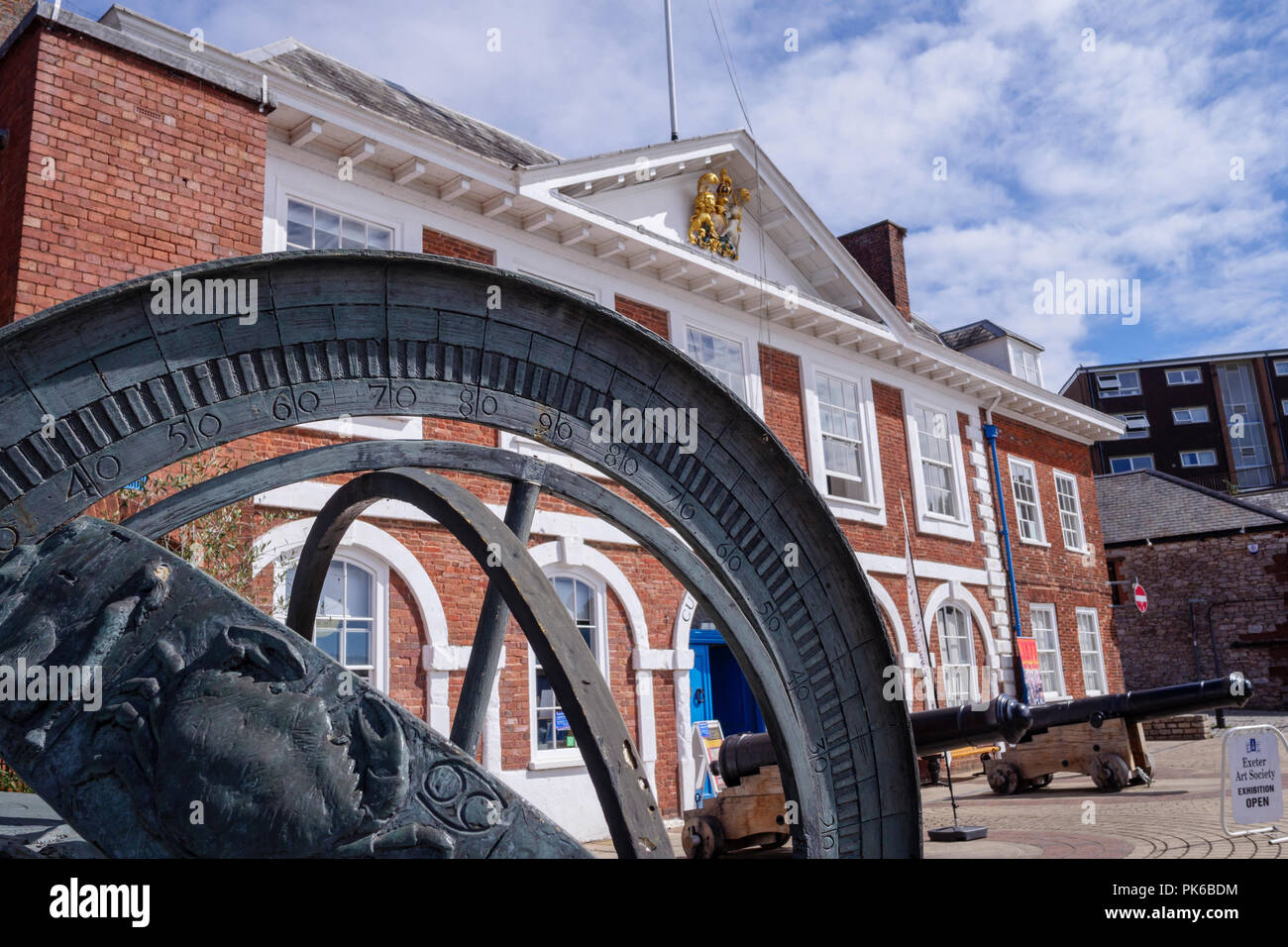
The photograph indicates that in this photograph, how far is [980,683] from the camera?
1714cm

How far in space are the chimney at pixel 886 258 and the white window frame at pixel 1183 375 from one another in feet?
132

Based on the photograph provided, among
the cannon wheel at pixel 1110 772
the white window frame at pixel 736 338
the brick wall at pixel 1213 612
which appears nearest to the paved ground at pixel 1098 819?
the cannon wheel at pixel 1110 772

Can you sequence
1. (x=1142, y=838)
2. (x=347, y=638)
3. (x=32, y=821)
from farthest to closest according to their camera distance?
(x=347, y=638) < (x=1142, y=838) < (x=32, y=821)

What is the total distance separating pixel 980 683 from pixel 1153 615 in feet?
56.5

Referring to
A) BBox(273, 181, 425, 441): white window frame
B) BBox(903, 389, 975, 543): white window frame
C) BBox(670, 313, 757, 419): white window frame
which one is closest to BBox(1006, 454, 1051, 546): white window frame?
BBox(903, 389, 975, 543): white window frame

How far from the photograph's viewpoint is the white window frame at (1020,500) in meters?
19.2

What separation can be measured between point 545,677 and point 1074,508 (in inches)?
584

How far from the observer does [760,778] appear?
8.67 m

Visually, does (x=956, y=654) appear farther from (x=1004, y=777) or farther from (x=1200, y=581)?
(x=1200, y=581)

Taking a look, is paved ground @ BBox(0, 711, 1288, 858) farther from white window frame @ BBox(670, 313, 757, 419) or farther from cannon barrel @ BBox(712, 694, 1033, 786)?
white window frame @ BBox(670, 313, 757, 419)

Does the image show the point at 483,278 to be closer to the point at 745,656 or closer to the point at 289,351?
the point at 289,351

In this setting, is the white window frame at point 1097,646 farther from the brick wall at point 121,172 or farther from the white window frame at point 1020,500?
the brick wall at point 121,172

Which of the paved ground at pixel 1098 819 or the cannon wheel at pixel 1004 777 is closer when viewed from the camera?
the paved ground at pixel 1098 819
